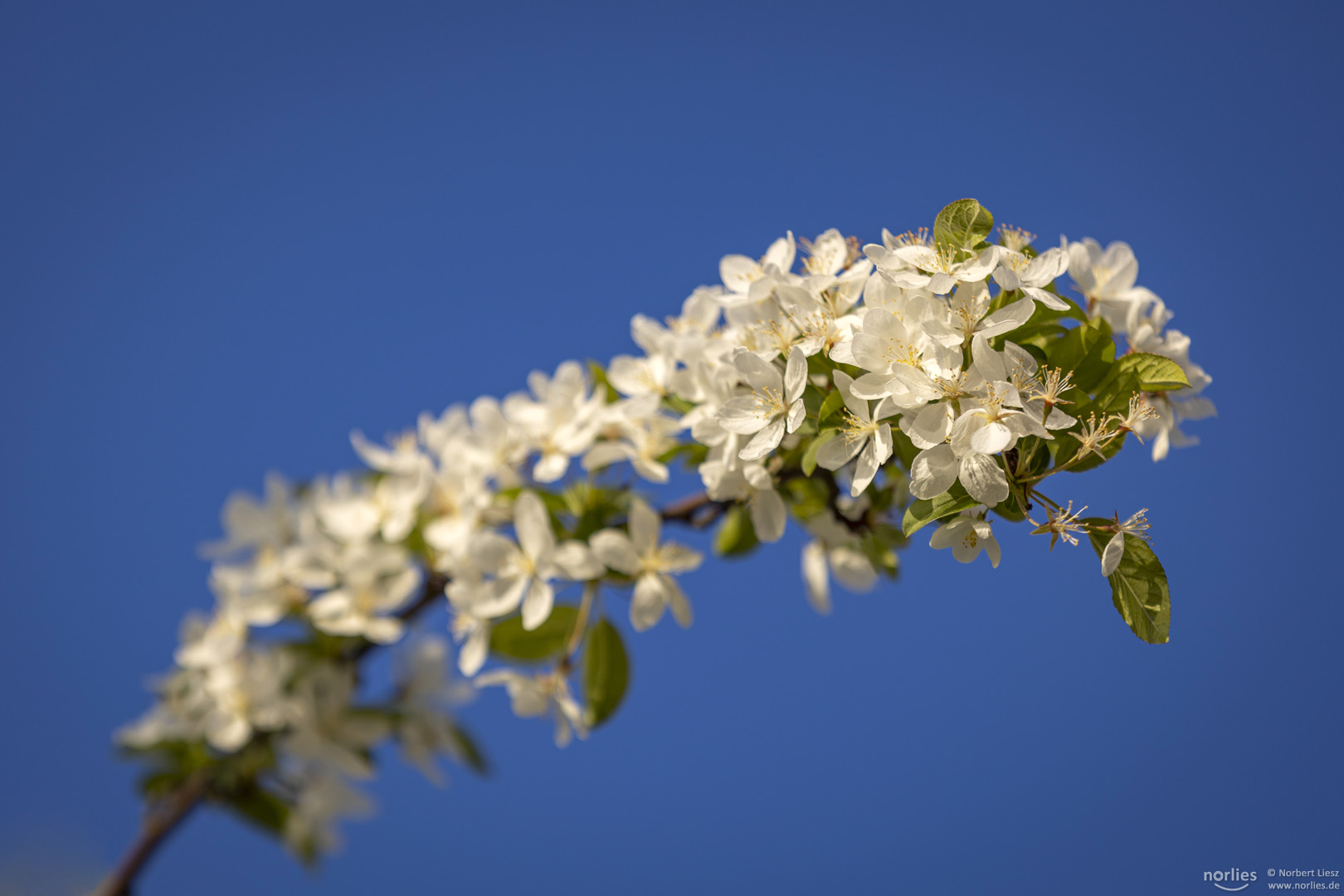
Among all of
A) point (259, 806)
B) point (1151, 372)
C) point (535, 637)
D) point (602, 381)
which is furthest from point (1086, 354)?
point (259, 806)

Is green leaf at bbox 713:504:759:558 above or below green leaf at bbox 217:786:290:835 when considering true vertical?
above

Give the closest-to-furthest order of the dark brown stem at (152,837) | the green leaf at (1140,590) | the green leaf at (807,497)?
the green leaf at (1140,590) < the green leaf at (807,497) < the dark brown stem at (152,837)

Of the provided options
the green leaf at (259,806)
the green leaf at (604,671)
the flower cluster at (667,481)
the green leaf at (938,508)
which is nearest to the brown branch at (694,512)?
the flower cluster at (667,481)

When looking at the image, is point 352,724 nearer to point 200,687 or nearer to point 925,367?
point 200,687

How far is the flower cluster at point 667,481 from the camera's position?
2.55 ft

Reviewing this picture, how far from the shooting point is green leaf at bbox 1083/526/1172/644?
2.50 feet

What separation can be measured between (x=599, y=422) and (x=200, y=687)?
87cm

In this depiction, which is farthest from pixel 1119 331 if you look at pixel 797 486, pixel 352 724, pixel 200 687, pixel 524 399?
pixel 200 687

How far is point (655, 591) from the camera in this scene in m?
1.02

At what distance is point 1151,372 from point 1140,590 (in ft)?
0.76

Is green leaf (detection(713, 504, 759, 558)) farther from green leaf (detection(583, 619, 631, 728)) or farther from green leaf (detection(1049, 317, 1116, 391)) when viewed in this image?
green leaf (detection(1049, 317, 1116, 391))

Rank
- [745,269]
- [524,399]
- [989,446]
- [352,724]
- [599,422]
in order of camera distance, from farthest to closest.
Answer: [352,724], [524,399], [599,422], [745,269], [989,446]

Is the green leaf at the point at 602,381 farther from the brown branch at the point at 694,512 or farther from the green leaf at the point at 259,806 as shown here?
the green leaf at the point at 259,806

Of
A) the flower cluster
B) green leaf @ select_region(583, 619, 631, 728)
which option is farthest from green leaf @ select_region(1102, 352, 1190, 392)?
green leaf @ select_region(583, 619, 631, 728)
